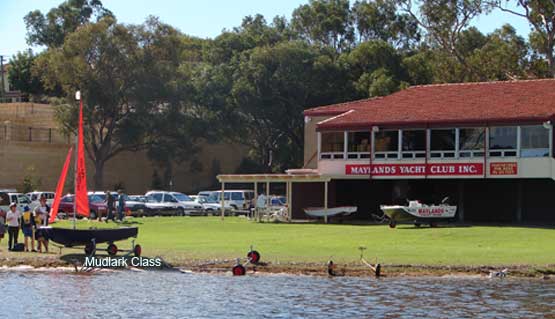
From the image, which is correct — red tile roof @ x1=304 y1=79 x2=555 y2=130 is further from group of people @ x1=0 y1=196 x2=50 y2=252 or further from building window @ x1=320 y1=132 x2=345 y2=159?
group of people @ x1=0 y1=196 x2=50 y2=252

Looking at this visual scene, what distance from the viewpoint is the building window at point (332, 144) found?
5788cm

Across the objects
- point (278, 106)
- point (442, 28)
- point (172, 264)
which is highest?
point (442, 28)

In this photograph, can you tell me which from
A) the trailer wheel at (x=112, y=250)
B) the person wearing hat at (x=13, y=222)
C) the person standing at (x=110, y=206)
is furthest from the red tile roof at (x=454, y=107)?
the trailer wheel at (x=112, y=250)

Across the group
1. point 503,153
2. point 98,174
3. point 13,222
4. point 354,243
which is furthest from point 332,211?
point 98,174

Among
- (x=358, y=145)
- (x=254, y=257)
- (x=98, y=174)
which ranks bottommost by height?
(x=254, y=257)

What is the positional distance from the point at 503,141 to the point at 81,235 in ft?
82.3

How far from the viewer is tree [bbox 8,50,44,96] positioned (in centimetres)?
10838

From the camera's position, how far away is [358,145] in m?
57.2

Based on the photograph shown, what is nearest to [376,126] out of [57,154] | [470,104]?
[470,104]

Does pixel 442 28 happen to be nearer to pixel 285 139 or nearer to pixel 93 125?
pixel 285 139

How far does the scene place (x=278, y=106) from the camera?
8581cm

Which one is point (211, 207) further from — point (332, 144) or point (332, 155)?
point (332, 155)

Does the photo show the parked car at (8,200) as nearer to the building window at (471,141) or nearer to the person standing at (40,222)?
the person standing at (40,222)

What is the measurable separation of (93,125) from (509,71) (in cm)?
3269
